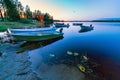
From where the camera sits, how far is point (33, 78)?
5.40 m

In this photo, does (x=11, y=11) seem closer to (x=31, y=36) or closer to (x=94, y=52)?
(x=31, y=36)

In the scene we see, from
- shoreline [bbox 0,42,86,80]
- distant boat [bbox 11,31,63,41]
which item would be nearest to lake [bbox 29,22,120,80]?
shoreline [bbox 0,42,86,80]

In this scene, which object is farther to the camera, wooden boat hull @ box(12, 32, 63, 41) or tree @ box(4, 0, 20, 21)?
tree @ box(4, 0, 20, 21)

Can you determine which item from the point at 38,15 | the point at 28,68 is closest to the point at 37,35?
the point at 28,68

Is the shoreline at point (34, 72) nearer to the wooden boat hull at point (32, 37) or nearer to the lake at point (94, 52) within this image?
the lake at point (94, 52)

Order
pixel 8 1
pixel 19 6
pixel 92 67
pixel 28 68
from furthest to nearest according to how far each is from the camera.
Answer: pixel 19 6 → pixel 8 1 → pixel 92 67 → pixel 28 68

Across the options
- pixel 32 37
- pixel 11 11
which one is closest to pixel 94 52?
pixel 32 37

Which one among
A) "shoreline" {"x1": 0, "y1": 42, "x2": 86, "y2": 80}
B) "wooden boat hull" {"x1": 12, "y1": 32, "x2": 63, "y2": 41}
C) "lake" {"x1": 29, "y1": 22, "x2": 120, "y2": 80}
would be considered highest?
"wooden boat hull" {"x1": 12, "y1": 32, "x2": 63, "y2": 41}

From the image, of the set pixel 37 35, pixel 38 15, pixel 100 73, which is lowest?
pixel 100 73

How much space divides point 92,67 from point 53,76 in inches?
120

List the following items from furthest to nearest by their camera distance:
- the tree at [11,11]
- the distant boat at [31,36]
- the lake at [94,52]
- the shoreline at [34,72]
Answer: the tree at [11,11] < the distant boat at [31,36] < the lake at [94,52] < the shoreline at [34,72]

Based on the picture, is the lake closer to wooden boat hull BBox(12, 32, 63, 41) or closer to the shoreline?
the shoreline

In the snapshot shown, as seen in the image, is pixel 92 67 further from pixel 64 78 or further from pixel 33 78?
pixel 33 78

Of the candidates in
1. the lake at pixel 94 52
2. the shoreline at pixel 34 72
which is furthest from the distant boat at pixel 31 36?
the shoreline at pixel 34 72
